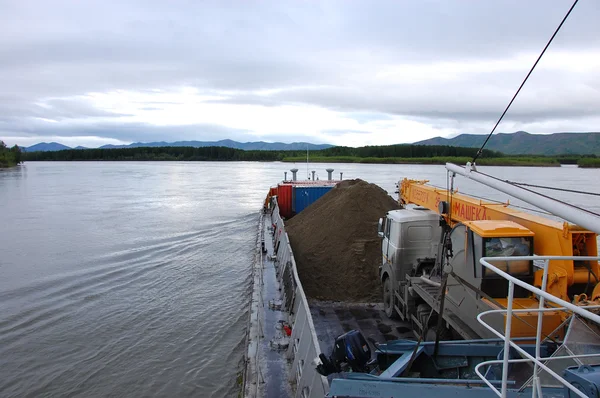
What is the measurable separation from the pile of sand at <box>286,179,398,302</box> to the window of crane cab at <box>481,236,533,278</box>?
589cm

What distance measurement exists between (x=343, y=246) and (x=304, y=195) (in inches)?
464

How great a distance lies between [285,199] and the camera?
26578 millimetres

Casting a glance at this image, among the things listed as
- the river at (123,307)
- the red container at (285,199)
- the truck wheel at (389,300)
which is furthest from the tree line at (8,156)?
the truck wheel at (389,300)

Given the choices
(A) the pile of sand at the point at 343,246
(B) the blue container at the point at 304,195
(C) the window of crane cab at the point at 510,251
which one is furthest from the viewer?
(B) the blue container at the point at 304,195

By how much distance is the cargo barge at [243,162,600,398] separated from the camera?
3.70m

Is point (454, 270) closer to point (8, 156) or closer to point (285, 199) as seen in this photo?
point (285, 199)

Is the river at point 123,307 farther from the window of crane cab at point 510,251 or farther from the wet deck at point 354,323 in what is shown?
the window of crane cab at point 510,251

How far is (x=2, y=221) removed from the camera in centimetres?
3111

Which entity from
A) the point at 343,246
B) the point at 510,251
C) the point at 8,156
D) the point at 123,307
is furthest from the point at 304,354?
the point at 8,156

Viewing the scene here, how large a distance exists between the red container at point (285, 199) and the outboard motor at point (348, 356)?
20.6m

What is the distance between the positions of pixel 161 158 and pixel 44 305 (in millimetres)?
179688

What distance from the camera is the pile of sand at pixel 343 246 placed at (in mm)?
13086

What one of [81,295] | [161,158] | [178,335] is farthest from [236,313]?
[161,158]

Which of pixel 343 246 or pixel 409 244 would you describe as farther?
pixel 343 246
